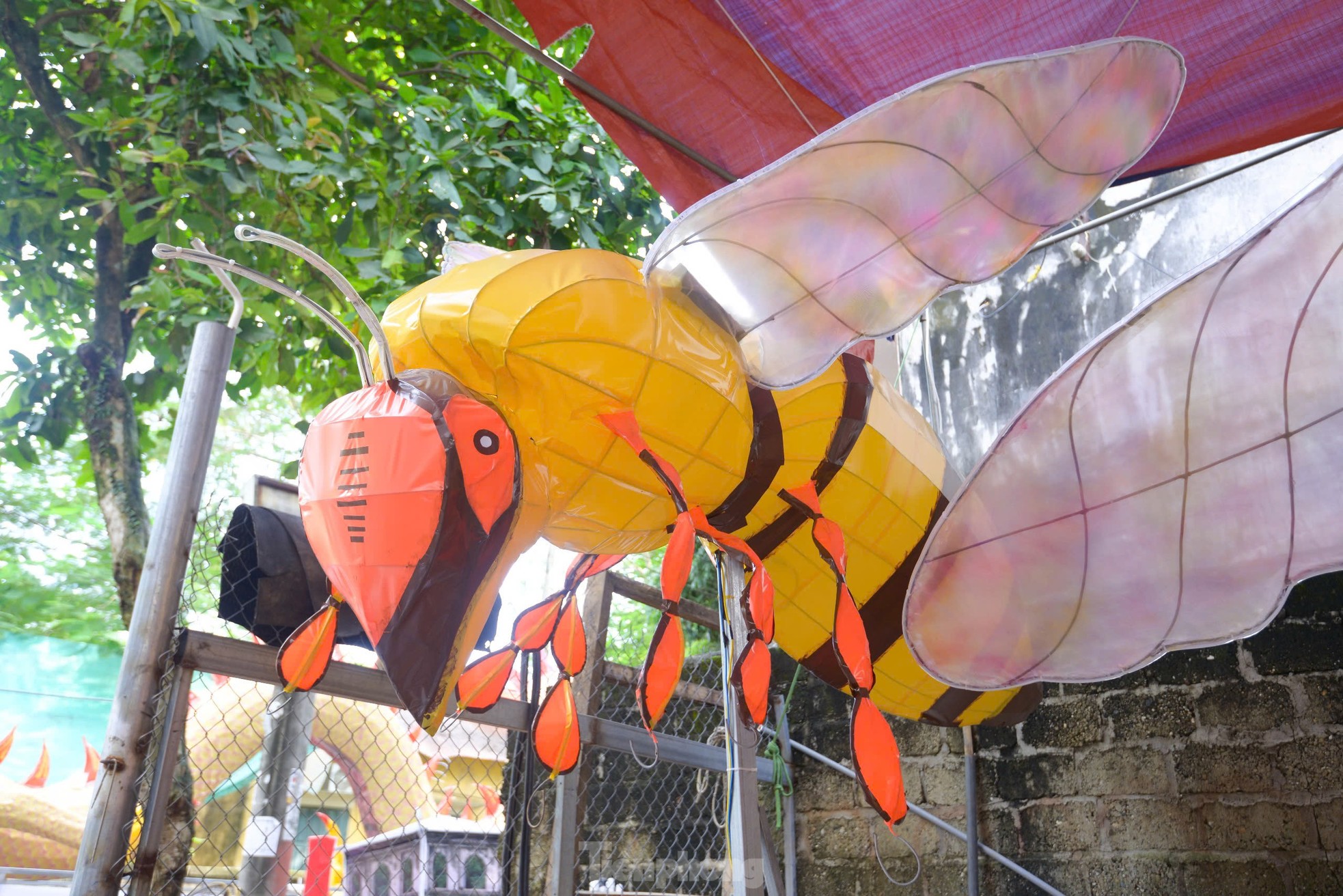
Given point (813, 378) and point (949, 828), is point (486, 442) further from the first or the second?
point (949, 828)

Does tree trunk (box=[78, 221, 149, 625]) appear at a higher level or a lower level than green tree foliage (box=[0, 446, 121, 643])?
lower

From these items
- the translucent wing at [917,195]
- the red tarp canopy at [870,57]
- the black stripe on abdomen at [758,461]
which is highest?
the red tarp canopy at [870,57]

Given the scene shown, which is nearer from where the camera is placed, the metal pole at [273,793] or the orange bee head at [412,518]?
the orange bee head at [412,518]

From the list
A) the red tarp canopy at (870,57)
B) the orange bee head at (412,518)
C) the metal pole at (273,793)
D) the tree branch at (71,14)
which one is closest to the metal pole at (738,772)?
the orange bee head at (412,518)

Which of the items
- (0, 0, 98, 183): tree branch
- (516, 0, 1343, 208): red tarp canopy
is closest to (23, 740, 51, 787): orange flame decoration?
(0, 0, 98, 183): tree branch

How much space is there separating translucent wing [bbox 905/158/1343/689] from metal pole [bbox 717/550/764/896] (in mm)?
269

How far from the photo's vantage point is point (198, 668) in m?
1.62

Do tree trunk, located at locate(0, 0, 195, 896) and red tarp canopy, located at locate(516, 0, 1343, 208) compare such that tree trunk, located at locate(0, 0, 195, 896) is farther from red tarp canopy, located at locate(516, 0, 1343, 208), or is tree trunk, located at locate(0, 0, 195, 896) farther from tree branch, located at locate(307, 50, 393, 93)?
red tarp canopy, located at locate(516, 0, 1343, 208)

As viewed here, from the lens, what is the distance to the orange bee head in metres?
1.24

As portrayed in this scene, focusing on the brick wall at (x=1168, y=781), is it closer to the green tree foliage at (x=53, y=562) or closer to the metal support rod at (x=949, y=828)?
the metal support rod at (x=949, y=828)

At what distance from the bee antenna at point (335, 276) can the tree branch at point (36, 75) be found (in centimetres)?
216

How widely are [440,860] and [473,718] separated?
429 centimetres

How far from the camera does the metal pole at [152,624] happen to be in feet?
4.69

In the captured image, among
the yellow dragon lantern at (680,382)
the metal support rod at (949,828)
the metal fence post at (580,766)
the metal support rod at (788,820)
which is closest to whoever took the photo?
the yellow dragon lantern at (680,382)
